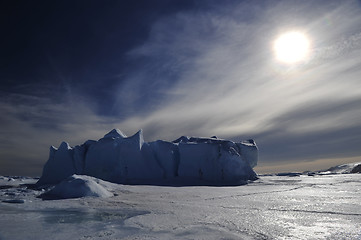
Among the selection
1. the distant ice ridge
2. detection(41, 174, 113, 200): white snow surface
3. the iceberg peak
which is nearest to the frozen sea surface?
detection(41, 174, 113, 200): white snow surface

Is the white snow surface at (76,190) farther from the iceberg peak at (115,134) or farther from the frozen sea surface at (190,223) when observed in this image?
the iceberg peak at (115,134)

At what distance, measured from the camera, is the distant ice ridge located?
728 inches

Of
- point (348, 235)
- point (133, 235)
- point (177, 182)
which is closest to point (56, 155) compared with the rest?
point (177, 182)

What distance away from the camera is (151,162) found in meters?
19.1

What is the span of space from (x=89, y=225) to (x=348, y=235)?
453 centimetres

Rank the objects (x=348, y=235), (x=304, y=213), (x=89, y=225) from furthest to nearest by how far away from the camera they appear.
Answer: (x=304, y=213) → (x=89, y=225) → (x=348, y=235)

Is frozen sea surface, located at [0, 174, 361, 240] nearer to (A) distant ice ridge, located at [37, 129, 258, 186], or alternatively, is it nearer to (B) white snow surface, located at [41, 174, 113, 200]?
(B) white snow surface, located at [41, 174, 113, 200]

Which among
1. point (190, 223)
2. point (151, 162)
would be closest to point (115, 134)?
point (151, 162)

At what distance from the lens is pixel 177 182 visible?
57.3 feet

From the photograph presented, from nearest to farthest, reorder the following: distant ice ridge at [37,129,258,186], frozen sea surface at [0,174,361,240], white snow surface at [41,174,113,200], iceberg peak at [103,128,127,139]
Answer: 1. frozen sea surface at [0,174,361,240]
2. white snow surface at [41,174,113,200]
3. distant ice ridge at [37,129,258,186]
4. iceberg peak at [103,128,127,139]

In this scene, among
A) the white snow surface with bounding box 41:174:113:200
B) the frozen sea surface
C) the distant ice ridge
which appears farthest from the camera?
the distant ice ridge

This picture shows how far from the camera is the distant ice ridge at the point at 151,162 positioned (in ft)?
60.7

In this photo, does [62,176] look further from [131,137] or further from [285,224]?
[285,224]

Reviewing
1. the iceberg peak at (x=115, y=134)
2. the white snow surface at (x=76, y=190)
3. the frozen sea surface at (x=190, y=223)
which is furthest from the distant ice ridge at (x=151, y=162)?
the frozen sea surface at (x=190, y=223)
